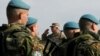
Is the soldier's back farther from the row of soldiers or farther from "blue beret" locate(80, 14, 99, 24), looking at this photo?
"blue beret" locate(80, 14, 99, 24)

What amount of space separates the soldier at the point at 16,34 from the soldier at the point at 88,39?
109 centimetres

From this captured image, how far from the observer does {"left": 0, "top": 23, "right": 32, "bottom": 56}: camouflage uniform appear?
21.5ft

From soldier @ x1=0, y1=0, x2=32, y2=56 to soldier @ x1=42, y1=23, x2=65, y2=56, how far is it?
2648 mm

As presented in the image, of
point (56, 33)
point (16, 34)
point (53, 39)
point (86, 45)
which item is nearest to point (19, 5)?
point (16, 34)

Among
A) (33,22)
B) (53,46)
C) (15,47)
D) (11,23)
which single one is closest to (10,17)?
(11,23)

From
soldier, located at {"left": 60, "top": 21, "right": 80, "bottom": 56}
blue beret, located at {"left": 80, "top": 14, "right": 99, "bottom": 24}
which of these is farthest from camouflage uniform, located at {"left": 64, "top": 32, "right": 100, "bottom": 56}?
blue beret, located at {"left": 80, "top": 14, "right": 99, "bottom": 24}

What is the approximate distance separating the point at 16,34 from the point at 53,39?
462cm

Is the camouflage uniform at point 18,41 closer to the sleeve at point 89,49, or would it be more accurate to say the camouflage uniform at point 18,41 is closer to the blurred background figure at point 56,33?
the sleeve at point 89,49

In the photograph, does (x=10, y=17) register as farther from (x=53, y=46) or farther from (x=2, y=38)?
(x=53, y=46)

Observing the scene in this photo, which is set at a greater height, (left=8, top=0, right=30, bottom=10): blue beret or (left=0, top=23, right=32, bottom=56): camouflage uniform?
(left=8, top=0, right=30, bottom=10): blue beret

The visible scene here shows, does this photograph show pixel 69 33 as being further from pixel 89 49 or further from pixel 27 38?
pixel 27 38

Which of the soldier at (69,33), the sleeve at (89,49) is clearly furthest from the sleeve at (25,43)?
the soldier at (69,33)

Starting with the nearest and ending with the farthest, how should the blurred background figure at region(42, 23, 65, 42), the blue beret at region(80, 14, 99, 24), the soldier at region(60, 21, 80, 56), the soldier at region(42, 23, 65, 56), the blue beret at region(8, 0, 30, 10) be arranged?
the blue beret at region(8, 0, 30, 10)
the blue beret at region(80, 14, 99, 24)
the soldier at region(60, 21, 80, 56)
the soldier at region(42, 23, 65, 56)
the blurred background figure at region(42, 23, 65, 42)

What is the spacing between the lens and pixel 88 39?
24.0ft
